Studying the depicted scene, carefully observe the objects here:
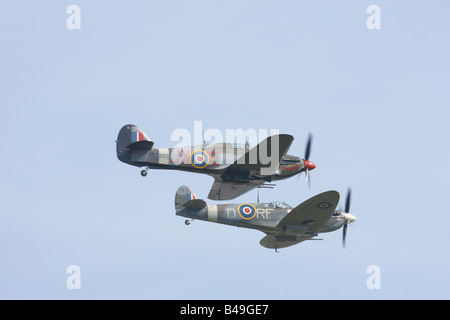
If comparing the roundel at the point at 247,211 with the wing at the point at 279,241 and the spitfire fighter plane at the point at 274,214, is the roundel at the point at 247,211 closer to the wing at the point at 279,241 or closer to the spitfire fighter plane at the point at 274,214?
the spitfire fighter plane at the point at 274,214

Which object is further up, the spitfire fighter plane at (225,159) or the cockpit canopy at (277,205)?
the spitfire fighter plane at (225,159)

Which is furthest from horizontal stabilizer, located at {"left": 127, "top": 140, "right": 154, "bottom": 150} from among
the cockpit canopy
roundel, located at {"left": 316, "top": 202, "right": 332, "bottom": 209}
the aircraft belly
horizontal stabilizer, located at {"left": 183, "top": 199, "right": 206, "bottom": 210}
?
roundel, located at {"left": 316, "top": 202, "right": 332, "bottom": 209}

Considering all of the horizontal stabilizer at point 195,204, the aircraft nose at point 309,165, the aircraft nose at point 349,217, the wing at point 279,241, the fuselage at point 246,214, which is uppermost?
the aircraft nose at point 309,165

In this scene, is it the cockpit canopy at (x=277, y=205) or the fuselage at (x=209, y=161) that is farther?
the cockpit canopy at (x=277, y=205)

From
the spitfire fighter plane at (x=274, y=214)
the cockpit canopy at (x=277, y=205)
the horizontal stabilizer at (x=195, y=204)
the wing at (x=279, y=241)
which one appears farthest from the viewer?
the wing at (x=279, y=241)

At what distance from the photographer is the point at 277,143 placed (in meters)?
47.6

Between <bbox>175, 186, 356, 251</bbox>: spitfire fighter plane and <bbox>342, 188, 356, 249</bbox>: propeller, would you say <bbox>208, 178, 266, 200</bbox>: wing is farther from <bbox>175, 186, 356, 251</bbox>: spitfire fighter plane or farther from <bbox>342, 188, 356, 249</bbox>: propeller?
<bbox>342, 188, 356, 249</bbox>: propeller

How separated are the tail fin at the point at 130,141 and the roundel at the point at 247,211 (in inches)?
211

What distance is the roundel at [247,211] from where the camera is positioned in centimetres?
4838

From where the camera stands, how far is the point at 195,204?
47.4 meters

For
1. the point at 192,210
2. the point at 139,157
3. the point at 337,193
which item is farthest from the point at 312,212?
the point at 139,157

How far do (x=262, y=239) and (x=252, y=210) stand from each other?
5276mm

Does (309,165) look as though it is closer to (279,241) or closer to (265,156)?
(265,156)

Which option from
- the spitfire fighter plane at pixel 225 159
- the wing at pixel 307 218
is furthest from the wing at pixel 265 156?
the wing at pixel 307 218
